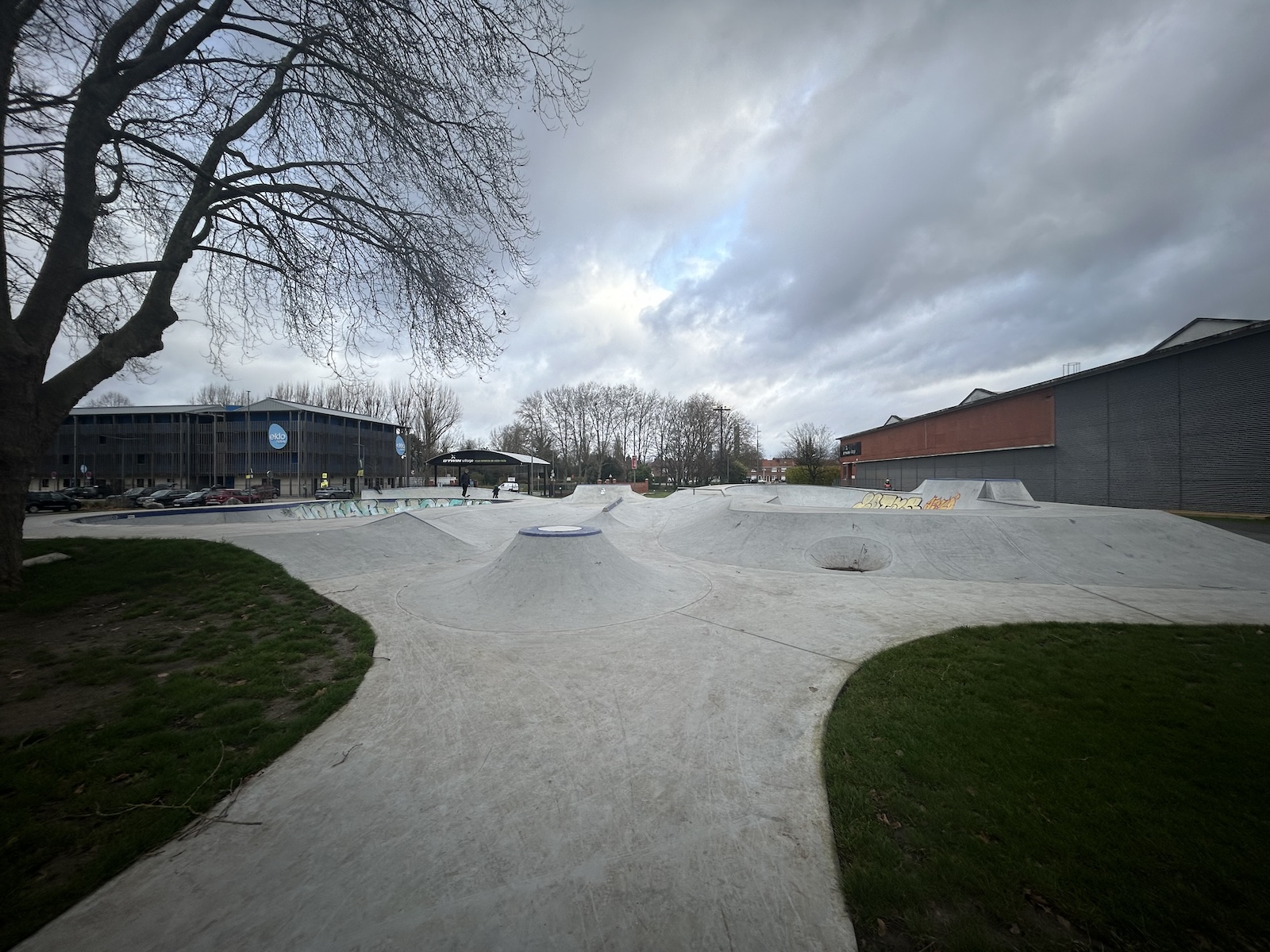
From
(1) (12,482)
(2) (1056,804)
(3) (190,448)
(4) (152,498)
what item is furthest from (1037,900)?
(3) (190,448)

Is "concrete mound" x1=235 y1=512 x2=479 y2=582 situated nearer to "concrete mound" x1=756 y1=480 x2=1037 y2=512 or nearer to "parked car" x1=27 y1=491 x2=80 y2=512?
"concrete mound" x1=756 y1=480 x2=1037 y2=512

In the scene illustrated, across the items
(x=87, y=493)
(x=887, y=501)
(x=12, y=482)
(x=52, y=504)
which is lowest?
(x=887, y=501)

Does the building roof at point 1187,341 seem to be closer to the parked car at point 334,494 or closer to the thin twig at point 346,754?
the thin twig at point 346,754

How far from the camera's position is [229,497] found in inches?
1256

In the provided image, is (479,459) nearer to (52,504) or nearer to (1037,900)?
(52,504)

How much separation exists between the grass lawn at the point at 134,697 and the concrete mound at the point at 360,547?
213 centimetres

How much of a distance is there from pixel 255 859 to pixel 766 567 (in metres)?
10.6

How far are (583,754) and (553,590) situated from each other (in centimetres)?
444

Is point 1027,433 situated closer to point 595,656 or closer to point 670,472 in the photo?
point 595,656

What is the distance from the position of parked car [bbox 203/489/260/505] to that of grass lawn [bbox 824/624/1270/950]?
1484 inches

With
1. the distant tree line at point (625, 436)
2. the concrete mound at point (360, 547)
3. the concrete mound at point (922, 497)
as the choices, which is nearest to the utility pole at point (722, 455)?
the distant tree line at point (625, 436)

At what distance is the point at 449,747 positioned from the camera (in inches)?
149

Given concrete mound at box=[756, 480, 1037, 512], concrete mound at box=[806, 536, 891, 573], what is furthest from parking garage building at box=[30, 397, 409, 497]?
concrete mound at box=[806, 536, 891, 573]

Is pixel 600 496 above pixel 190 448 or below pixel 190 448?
below
